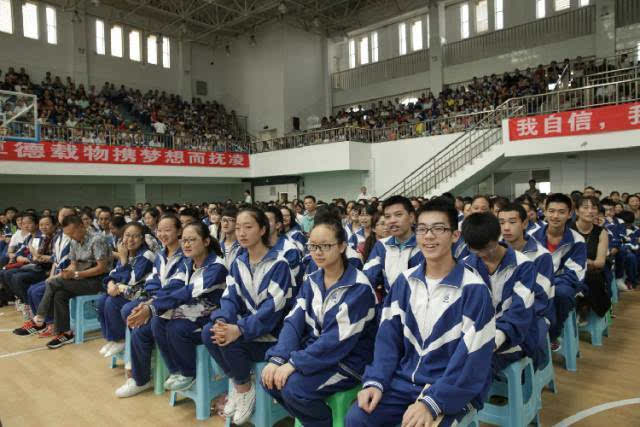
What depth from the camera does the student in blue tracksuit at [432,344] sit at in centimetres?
167

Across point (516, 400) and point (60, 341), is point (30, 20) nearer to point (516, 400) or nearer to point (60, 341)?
point (60, 341)

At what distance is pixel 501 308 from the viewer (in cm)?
236

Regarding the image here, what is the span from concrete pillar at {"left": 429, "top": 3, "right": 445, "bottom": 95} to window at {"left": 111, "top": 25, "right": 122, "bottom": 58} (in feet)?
42.6

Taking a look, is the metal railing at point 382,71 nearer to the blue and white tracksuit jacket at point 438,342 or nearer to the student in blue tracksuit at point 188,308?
the student in blue tracksuit at point 188,308

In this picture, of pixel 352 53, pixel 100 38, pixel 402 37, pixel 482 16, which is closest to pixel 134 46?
pixel 100 38

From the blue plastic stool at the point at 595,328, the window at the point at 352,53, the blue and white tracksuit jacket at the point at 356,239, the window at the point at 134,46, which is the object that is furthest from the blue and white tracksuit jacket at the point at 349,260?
the window at the point at 134,46

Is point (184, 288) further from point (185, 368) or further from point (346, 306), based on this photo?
point (346, 306)

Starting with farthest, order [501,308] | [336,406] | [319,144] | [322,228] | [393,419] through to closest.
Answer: [319,144] < [501,308] < [322,228] < [336,406] < [393,419]

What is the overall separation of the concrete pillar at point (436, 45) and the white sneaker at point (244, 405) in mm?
15619

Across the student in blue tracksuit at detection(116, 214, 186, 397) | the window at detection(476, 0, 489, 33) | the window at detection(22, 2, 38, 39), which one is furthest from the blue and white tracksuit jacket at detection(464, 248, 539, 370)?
the window at detection(22, 2, 38, 39)

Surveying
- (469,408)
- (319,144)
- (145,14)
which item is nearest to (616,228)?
(469,408)

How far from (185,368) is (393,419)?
1.65 m

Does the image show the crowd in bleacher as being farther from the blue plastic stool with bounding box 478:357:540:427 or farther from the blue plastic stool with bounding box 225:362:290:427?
the blue plastic stool with bounding box 478:357:540:427

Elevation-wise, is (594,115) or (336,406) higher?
(594,115)
